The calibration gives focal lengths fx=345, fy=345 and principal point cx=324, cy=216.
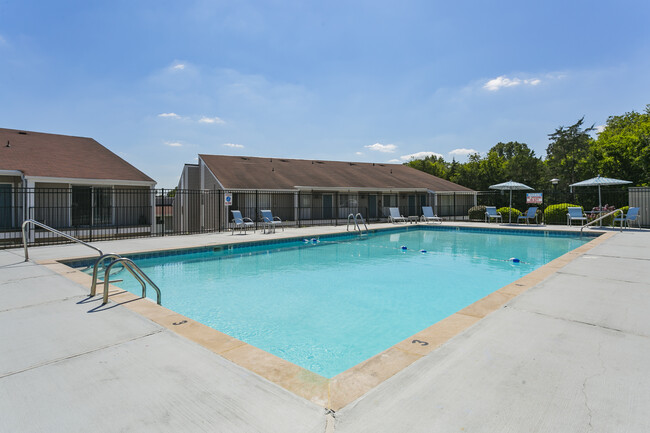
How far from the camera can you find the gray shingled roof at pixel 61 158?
14.6 metres

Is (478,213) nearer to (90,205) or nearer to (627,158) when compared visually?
(627,158)

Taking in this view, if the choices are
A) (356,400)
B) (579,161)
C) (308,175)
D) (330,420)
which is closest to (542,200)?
(308,175)

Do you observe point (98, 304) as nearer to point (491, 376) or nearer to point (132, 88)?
point (491, 376)

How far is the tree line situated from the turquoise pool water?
60.3 feet

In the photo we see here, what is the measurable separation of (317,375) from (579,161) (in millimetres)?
40710

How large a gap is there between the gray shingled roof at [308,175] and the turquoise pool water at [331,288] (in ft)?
27.6

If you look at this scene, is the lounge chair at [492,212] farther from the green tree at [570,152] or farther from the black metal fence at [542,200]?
the green tree at [570,152]

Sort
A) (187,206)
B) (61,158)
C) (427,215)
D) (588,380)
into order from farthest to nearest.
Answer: (427,215), (187,206), (61,158), (588,380)

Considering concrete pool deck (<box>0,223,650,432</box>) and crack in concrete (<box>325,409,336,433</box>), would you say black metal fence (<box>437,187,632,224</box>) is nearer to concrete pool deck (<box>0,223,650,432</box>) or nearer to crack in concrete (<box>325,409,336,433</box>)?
concrete pool deck (<box>0,223,650,432</box>)

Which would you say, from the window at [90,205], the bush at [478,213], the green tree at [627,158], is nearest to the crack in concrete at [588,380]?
the window at [90,205]

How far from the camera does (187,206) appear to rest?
2148 cm

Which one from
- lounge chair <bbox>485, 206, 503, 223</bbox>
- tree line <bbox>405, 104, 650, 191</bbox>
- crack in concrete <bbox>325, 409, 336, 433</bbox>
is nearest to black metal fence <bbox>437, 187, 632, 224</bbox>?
lounge chair <bbox>485, 206, 503, 223</bbox>

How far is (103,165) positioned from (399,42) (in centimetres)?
1526

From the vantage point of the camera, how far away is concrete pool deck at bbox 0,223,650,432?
A: 1993mm
